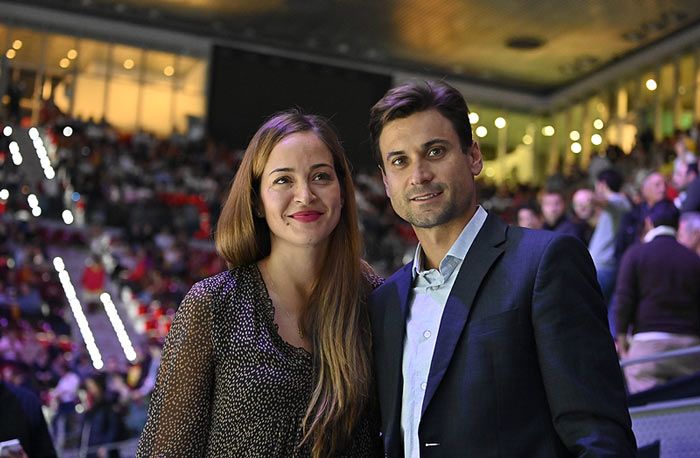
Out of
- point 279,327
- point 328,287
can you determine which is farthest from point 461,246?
point 279,327

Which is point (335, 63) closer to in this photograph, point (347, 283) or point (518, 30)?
point (518, 30)

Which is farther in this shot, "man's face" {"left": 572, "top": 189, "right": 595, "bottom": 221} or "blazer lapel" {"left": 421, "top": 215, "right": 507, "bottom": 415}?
"man's face" {"left": 572, "top": 189, "right": 595, "bottom": 221}

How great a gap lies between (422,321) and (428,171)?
1.20 ft

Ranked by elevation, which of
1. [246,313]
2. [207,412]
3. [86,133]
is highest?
[86,133]

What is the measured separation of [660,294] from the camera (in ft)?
17.1

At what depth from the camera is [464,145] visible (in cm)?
234

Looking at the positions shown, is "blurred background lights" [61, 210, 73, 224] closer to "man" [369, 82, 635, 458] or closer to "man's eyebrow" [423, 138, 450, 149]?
"man" [369, 82, 635, 458]

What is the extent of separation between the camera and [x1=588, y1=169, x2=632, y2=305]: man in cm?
680

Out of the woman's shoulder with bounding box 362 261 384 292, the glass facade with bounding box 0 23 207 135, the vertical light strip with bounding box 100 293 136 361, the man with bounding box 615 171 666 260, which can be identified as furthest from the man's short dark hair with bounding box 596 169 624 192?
the glass facade with bounding box 0 23 207 135

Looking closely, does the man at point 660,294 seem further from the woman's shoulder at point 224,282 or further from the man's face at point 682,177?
the man's face at point 682,177

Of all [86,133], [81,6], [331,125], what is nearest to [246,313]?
[331,125]

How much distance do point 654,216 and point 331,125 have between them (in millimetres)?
3252

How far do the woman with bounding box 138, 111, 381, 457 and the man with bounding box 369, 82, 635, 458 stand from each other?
0.45 feet

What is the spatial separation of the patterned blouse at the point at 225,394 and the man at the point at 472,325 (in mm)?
221
